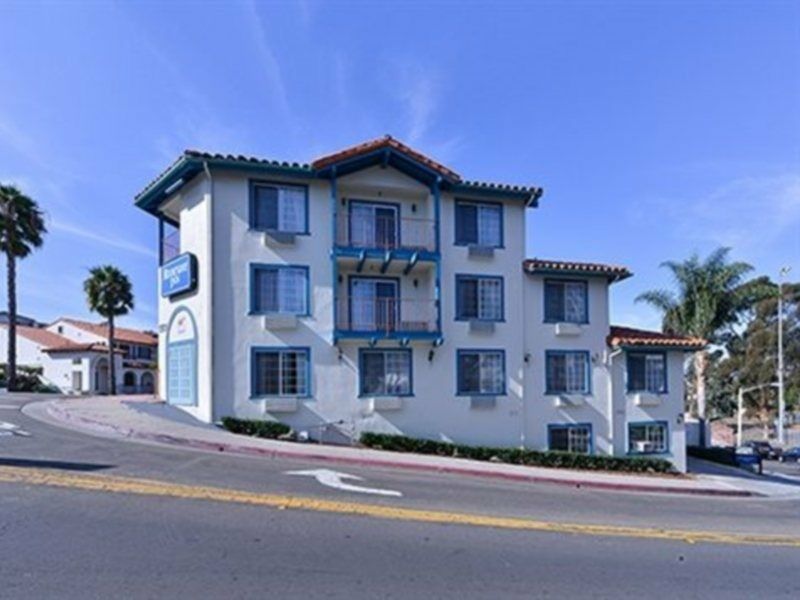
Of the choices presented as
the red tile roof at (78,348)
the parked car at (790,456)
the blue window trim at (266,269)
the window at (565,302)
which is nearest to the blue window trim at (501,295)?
the window at (565,302)

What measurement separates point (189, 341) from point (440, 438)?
9309mm

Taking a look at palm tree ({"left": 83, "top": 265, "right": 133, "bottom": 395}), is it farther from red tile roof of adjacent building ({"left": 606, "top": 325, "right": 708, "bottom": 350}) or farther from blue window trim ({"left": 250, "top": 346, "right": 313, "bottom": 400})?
red tile roof of adjacent building ({"left": 606, "top": 325, "right": 708, "bottom": 350})

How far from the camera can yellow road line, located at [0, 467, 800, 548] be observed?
28.0 ft

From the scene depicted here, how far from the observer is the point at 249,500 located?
873 centimetres

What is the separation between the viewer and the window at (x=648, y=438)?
23.7m

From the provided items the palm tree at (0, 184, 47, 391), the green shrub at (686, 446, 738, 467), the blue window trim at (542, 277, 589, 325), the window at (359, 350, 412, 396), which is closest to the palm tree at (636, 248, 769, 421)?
the green shrub at (686, 446, 738, 467)

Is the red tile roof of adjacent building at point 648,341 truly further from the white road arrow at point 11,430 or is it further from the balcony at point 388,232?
the white road arrow at point 11,430

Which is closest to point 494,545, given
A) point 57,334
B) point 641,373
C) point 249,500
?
point 249,500

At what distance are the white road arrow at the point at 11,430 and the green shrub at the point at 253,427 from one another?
5238 mm

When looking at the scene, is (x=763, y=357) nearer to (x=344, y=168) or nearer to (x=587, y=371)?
(x=587, y=371)

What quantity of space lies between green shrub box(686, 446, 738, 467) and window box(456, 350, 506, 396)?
13110mm

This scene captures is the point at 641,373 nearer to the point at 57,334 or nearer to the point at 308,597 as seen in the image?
the point at 308,597

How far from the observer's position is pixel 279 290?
65.3ft

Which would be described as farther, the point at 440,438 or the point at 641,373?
the point at 641,373
